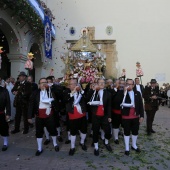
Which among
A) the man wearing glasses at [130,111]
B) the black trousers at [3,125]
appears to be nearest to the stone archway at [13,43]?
the black trousers at [3,125]

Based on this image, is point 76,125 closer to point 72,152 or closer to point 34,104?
point 72,152

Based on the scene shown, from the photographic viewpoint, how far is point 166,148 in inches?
223

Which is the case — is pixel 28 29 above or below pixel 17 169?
above

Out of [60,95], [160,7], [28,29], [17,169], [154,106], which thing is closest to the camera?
[17,169]

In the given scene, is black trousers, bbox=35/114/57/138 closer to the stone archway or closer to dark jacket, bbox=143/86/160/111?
dark jacket, bbox=143/86/160/111

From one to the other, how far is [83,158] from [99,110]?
3.50 ft

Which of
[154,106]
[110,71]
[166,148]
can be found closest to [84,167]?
[166,148]

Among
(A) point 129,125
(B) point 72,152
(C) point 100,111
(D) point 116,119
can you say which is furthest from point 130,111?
(B) point 72,152

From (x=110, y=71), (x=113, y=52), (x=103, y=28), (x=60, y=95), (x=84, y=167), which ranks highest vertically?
(x=103, y=28)

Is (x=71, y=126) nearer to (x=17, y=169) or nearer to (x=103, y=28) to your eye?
(x=17, y=169)

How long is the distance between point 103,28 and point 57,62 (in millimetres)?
3922

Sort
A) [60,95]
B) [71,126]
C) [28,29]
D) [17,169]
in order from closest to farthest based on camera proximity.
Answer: [17,169]
[71,126]
[60,95]
[28,29]

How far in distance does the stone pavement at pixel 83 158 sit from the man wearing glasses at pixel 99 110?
1.23 feet

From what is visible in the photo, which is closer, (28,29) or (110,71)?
(28,29)
